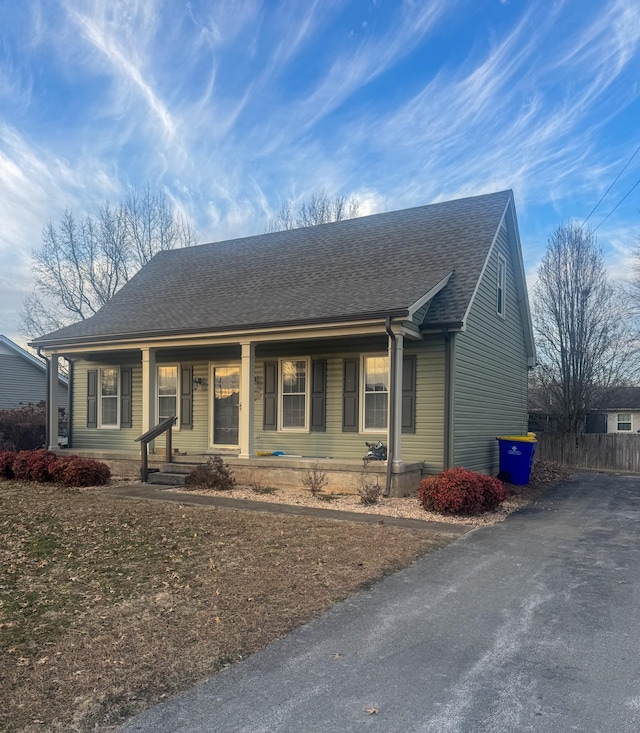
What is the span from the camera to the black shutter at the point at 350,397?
1230 cm

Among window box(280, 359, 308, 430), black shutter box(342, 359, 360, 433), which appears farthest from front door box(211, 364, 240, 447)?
black shutter box(342, 359, 360, 433)

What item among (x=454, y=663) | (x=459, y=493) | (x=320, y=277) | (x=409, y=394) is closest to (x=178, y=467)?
(x=409, y=394)

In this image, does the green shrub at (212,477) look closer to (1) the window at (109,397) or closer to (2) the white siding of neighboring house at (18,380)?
(1) the window at (109,397)

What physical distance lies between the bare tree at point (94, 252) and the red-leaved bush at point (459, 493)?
79.3 feet

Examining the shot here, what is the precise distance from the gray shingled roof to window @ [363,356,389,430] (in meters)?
1.47

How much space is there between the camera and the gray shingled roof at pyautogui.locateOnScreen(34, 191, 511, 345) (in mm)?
11516

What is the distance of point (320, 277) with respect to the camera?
13828mm

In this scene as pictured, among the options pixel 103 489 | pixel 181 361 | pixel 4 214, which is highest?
pixel 4 214

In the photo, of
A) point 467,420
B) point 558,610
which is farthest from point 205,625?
point 467,420

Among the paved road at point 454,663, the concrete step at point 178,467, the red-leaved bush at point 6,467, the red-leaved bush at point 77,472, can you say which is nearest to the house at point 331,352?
the concrete step at point 178,467

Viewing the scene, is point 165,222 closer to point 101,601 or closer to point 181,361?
point 181,361

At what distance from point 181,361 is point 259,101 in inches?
318

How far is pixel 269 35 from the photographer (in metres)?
13.8

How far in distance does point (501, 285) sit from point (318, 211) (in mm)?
19817
